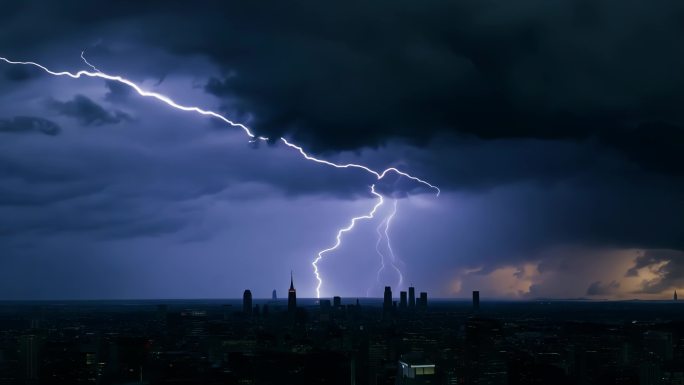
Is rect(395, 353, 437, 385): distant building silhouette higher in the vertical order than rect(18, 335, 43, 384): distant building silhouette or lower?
higher

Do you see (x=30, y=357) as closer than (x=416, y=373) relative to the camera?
No

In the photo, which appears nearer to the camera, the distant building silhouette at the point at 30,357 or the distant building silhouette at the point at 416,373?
the distant building silhouette at the point at 416,373

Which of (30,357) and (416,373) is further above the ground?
(416,373)

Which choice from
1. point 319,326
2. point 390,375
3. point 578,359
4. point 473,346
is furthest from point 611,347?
point 319,326

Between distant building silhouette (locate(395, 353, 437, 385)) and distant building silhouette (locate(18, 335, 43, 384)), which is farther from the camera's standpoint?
distant building silhouette (locate(18, 335, 43, 384))

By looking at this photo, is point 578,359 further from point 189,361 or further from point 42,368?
point 42,368

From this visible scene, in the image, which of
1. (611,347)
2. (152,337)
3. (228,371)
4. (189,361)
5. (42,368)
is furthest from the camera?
(152,337)

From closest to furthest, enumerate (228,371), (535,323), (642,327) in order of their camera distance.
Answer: (228,371), (642,327), (535,323)

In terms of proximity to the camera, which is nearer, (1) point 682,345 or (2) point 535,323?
(1) point 682,345

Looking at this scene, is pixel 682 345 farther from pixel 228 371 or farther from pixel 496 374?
pixel 228 371

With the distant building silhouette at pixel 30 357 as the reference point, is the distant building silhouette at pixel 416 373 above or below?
above
